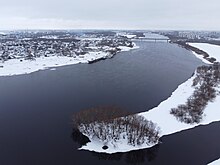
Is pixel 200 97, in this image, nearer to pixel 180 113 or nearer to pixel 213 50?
pixel 180 113

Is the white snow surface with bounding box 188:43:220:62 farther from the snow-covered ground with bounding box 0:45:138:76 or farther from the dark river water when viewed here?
the snow-covered ground with bounding box 0:45:138:76

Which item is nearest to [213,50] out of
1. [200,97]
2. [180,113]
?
[200,97]

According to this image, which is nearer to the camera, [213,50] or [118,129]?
[118,129]

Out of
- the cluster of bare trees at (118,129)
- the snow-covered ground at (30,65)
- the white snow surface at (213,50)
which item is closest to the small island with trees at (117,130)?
the cluster of bare trees at (118,129)

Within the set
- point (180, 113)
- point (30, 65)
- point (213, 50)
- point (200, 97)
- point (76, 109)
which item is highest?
point (213, 50)

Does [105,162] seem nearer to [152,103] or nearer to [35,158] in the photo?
[35,158]

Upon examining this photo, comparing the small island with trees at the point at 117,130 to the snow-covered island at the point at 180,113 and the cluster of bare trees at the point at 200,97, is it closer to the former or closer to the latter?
the snow-covered island at the point at 180,113

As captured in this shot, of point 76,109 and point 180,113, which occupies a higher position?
point 180,113
